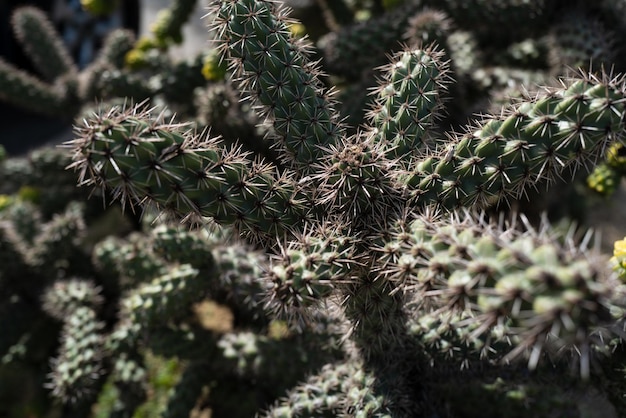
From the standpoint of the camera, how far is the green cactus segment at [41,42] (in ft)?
13.8

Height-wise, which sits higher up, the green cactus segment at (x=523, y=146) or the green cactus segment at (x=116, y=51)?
the green cactus segment at (x=116, y=51)

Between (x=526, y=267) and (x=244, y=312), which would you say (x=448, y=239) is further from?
(x=244, y=312)

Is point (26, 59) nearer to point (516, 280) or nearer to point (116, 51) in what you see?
point (116, 51)

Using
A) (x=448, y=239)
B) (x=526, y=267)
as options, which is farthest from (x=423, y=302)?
(x=526, y=267)

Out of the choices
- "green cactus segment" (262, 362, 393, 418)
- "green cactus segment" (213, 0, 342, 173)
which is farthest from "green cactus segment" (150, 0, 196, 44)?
"green cactus segment" (262, 362, 393, 418)

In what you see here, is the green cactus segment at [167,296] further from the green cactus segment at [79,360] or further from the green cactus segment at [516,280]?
the green cactus segment at [516,280]

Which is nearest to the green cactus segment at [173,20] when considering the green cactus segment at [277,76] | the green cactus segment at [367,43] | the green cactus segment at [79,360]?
the green cactus segment at [367,43]

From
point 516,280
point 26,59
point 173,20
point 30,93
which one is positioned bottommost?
point 516,280

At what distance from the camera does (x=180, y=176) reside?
5.13 feet

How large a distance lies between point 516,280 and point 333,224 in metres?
0.71

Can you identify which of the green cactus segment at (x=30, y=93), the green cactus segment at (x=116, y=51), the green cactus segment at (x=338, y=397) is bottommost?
the green cactus segment at (x=338, y=397)

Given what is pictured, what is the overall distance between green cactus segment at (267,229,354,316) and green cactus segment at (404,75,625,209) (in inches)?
13.6

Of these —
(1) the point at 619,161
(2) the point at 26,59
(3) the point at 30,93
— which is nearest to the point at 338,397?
(1) the point at 619,161

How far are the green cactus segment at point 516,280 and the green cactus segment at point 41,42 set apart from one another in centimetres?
386
